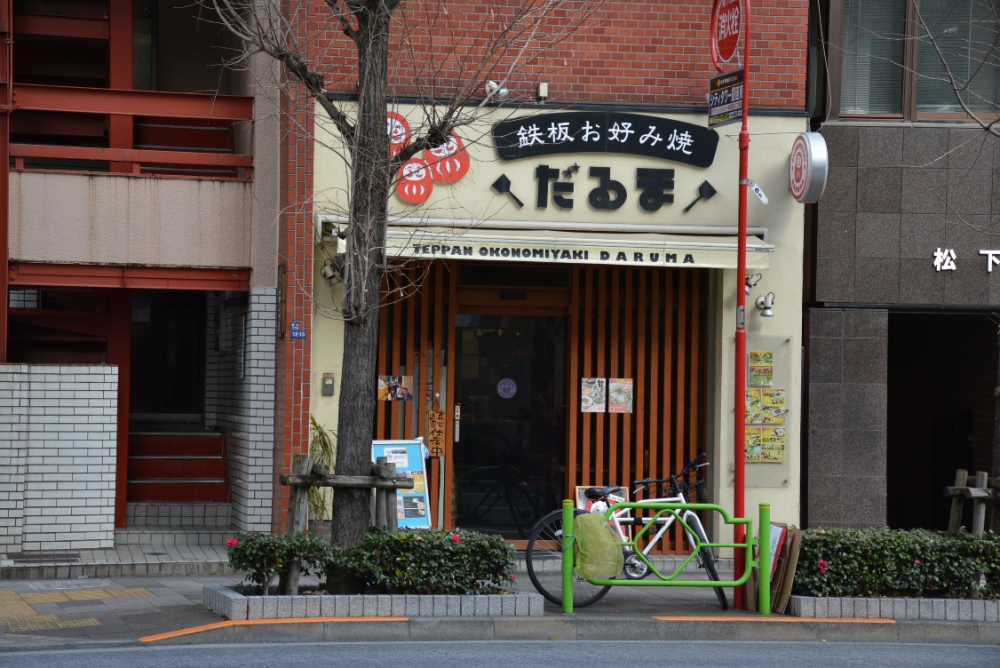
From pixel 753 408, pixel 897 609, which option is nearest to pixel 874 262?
pixel 753 408

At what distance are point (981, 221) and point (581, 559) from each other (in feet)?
22.8

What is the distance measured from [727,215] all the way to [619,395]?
2.31 metres

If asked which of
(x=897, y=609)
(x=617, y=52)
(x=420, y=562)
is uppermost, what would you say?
(x=617, y=52)

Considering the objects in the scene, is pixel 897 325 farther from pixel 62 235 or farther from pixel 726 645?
pixel 62 235

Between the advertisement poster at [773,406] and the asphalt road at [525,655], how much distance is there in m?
4.04

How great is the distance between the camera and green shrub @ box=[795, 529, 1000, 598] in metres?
9.38

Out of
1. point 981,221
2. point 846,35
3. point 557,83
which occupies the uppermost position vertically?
point 846,35

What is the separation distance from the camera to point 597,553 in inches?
368

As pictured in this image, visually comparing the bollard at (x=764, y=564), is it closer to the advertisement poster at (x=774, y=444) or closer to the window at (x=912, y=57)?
the advertisement poster at (x=774, y=444)

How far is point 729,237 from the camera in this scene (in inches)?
496

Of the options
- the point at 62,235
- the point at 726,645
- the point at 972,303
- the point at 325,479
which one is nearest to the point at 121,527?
the point at 62,235

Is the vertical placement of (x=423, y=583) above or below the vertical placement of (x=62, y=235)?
below

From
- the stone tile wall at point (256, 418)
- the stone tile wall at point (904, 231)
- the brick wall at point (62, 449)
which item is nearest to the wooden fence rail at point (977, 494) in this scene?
A: the stone tile wall at point (904, 231)

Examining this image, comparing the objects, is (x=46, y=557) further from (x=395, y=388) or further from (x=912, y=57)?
(x=912, y=57)
